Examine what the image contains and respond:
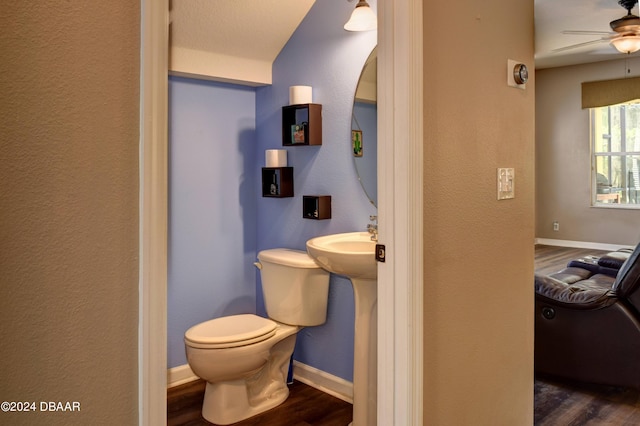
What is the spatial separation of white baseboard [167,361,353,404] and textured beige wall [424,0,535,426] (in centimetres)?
101

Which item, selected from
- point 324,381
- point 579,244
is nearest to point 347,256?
point 324,381

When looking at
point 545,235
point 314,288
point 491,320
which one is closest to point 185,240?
point 314,288

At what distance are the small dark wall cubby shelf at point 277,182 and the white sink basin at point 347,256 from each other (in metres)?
0.65

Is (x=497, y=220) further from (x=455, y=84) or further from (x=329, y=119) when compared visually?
(x=329, y=119)

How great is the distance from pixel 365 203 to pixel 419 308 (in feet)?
4.14

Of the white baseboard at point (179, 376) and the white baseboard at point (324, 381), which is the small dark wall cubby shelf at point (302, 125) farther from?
the white baseboard at point (179, 376)

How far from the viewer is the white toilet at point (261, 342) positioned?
2533 millimetres

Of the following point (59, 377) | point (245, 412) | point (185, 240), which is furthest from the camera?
point (185, 240)

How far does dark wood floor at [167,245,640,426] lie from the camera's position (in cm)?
259

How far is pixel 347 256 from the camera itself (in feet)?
7.08

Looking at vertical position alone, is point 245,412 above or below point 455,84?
below

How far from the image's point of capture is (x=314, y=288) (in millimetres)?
2844

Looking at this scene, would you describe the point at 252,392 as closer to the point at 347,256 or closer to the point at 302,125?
the point at 347,256

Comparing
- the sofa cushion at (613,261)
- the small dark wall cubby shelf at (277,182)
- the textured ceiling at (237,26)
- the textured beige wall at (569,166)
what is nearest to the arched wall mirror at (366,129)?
the small dark wall cubby shelf at (277,182)
